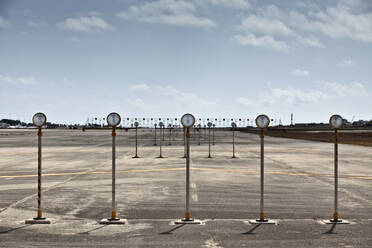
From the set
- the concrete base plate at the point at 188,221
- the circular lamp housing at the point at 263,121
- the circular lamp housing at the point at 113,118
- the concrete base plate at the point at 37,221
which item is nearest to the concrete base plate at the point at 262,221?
the concrete base plate at the point at 188,221

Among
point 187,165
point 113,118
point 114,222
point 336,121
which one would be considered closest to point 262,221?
point 187,165

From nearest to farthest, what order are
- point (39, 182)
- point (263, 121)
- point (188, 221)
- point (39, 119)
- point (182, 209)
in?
point (188, 221) → point (39, 182) → point (39, 119) → point (263, 121) → point (182, 209)

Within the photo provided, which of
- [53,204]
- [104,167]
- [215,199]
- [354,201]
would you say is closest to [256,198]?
[215,199]

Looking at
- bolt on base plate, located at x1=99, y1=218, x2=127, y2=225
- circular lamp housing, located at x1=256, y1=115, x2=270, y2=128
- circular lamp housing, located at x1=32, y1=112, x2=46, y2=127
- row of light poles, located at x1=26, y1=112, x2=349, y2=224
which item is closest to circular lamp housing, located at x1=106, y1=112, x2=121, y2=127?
row of light poles, located at x1=26, y1=112, x2=349, y2=224

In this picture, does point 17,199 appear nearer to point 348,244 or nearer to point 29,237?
point 29,237

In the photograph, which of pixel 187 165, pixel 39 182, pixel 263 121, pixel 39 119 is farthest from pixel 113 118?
pixel 263 121

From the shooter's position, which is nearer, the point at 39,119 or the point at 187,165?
the point at 187,165

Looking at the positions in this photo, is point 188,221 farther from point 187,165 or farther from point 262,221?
point 262,221

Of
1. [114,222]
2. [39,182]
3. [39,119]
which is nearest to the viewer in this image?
[114,222]

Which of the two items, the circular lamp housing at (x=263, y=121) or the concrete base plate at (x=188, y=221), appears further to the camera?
the circular lamp housing at (x=263, y=121)

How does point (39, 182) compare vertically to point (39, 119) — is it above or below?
below

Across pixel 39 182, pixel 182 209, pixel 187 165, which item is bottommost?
pixel 182 209

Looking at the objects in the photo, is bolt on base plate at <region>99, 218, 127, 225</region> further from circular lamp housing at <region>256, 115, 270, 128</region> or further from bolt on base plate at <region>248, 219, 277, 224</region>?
circular lamp housing at <region>256, 115, 270, 128</region>

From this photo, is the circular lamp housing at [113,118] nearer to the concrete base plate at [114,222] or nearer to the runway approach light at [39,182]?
the runway approach light at [39,182]
